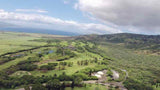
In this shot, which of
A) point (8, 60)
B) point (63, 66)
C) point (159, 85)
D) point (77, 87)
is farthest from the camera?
point (8, 60)

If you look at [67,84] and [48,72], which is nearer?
[67,84]

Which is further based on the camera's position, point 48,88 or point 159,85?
point 159,85

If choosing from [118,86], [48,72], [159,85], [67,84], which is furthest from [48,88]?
[159,85]

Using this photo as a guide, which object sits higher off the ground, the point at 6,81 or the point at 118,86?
the point at 6,81

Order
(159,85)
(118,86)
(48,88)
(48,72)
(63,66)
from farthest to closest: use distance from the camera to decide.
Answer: (63,66) < (48,72) < (159,85) < (118,86) < (48,88)

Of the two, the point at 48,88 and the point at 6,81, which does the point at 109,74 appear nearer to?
the point at 48,88

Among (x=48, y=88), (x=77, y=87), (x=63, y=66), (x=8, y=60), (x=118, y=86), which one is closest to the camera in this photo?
(x=48, y=88)

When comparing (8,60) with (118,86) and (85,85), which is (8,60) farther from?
(118,86)

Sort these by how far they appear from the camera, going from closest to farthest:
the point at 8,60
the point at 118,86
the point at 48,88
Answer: the point at 48,88
the point at 118,86
the point at 8,60

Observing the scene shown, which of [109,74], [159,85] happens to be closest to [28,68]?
[109,74]

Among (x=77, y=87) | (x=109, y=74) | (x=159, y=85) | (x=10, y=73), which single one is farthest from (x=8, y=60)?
(x=159, y=85)
